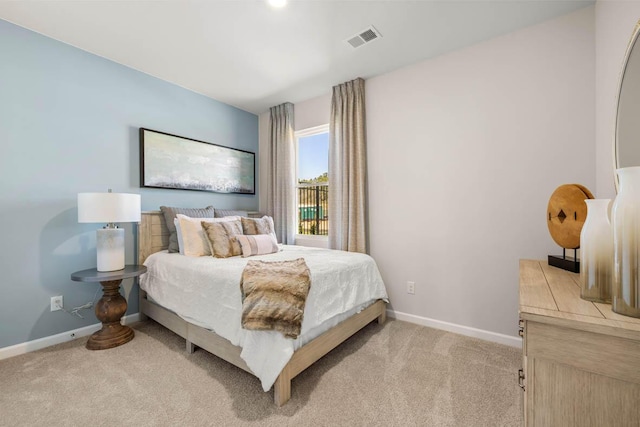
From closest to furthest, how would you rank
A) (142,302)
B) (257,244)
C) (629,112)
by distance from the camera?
(629,112), (257,244), (142,302)

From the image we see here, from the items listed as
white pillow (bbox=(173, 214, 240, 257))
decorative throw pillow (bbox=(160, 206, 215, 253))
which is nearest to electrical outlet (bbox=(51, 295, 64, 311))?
decorative throw pillow (bbox=(160, 206, 215, 253))

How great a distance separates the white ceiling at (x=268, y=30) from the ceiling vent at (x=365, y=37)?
43 mm

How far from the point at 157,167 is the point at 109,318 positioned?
5.07ft

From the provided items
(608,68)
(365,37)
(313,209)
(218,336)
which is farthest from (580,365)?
(313,209)

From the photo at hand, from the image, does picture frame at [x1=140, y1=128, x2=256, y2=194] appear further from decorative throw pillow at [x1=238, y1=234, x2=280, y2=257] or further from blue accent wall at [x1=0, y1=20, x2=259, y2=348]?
decorative throw pillow at [x1=238, y1=234, x2=280, y2=257]

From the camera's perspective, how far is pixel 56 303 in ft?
7.43

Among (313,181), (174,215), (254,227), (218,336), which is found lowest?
(218,336)

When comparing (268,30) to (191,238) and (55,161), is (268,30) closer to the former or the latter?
(191,238)

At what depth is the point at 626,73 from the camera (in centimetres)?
119

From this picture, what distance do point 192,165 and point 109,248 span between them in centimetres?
133

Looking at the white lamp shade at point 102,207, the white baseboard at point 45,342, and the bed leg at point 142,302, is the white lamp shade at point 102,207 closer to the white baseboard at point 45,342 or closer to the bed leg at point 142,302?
the bed leg at point 142,302

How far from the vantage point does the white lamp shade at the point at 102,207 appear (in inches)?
81.0

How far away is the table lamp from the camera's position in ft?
6.75

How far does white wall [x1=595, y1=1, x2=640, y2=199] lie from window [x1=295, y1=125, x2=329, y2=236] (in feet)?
7.86
